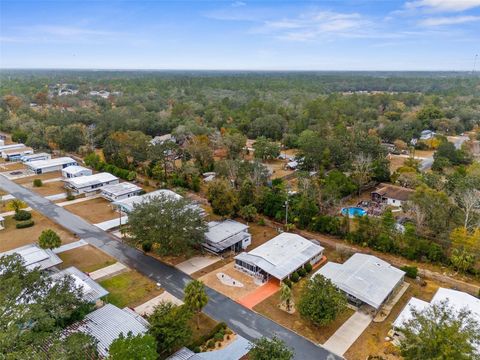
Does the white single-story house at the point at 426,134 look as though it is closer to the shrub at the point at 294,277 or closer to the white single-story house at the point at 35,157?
the shrub at the point at 294,277

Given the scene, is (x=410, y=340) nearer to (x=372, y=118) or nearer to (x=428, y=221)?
(x=428, y=221)

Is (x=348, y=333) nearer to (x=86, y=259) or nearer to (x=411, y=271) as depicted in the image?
(x=411, y=271)

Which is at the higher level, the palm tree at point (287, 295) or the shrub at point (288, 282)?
the palm tree at point (287, 295)

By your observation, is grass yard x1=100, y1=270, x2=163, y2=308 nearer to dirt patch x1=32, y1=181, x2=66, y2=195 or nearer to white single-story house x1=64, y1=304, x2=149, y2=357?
white single-story house x1=64, y1=304, x2=149, y2=357

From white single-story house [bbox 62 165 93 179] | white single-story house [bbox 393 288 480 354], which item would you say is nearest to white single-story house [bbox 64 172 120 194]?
white single-story house [bbox 62 165 93 179]

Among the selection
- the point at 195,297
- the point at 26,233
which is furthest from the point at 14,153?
the point at 195,297

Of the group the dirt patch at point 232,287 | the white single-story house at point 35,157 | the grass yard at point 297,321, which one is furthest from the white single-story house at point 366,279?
the white single-story house at point 35,157
